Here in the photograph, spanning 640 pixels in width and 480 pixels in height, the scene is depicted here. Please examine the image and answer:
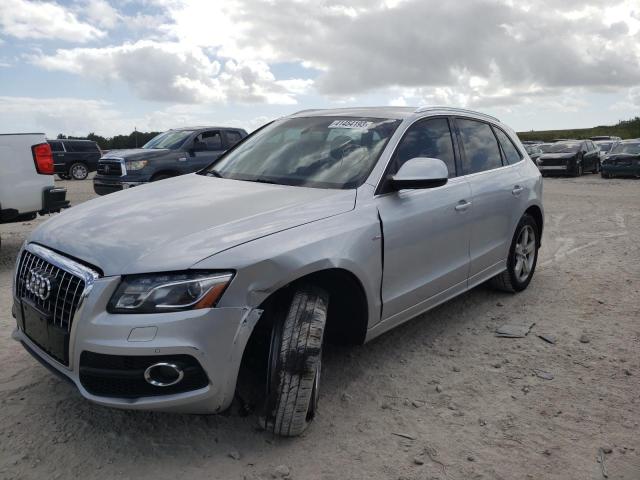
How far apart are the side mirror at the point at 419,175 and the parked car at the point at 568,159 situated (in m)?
19.9

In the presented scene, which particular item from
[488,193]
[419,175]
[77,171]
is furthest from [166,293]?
[77,171]

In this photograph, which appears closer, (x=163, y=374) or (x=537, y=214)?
(x=163, y=374)

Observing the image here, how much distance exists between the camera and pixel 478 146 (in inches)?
182

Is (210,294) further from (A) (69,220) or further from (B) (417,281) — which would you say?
(B) (417,281)

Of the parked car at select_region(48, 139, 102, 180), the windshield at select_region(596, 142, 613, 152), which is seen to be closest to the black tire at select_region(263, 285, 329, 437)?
the parked car at select_region(48, 139, 102, 180)

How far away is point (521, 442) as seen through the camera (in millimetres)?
2834

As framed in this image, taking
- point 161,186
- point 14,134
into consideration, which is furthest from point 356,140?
point 14,134

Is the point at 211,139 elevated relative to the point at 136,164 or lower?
elevated

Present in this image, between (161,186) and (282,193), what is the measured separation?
943 millimetres

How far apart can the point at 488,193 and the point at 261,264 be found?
243cm

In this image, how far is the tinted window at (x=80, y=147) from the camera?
875 inches

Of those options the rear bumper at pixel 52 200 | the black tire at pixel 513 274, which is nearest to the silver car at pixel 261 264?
the black tire at pixel 513 274

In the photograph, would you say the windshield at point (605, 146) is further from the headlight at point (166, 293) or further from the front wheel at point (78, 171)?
the headlight at point (166, 293)

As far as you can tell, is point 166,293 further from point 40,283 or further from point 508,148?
point 508,148
